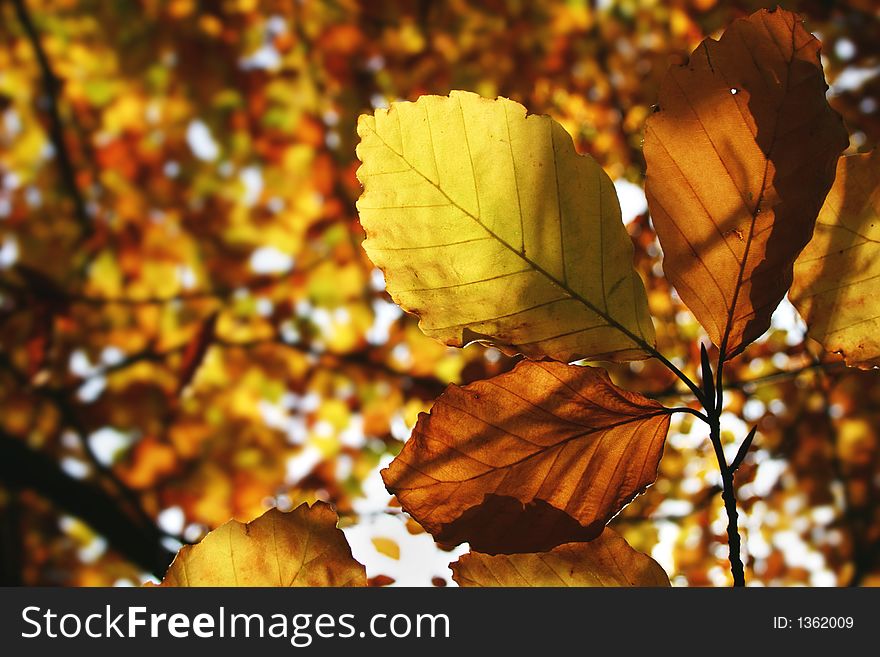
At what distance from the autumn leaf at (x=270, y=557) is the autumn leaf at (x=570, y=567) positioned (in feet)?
0.25

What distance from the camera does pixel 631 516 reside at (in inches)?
66.1

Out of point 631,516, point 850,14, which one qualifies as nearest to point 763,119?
point 631,516

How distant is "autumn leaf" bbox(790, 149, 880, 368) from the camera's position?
1.27ft

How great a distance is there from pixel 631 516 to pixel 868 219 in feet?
4.66

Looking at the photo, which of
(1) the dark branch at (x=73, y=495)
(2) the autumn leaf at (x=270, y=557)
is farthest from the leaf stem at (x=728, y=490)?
(1) the dark branch at (x=73, y=495)

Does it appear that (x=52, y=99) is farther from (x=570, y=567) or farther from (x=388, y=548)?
(x=570, y=567)

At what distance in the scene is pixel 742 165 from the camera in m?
0.35

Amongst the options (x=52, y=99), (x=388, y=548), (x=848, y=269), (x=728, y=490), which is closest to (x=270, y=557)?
(x=728, y=490)

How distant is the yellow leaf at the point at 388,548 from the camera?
4.55ft

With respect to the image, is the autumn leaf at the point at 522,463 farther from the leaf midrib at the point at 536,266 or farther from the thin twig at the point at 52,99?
the thin twig at the point at 52,99

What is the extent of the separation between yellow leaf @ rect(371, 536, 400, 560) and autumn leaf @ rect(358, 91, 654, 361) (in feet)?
3.68

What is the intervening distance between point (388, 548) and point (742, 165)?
1217 millimetres

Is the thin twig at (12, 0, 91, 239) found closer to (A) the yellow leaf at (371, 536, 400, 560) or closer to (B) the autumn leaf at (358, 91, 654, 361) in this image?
(A) the yellow leaf at (371, 536, 400, 560)
